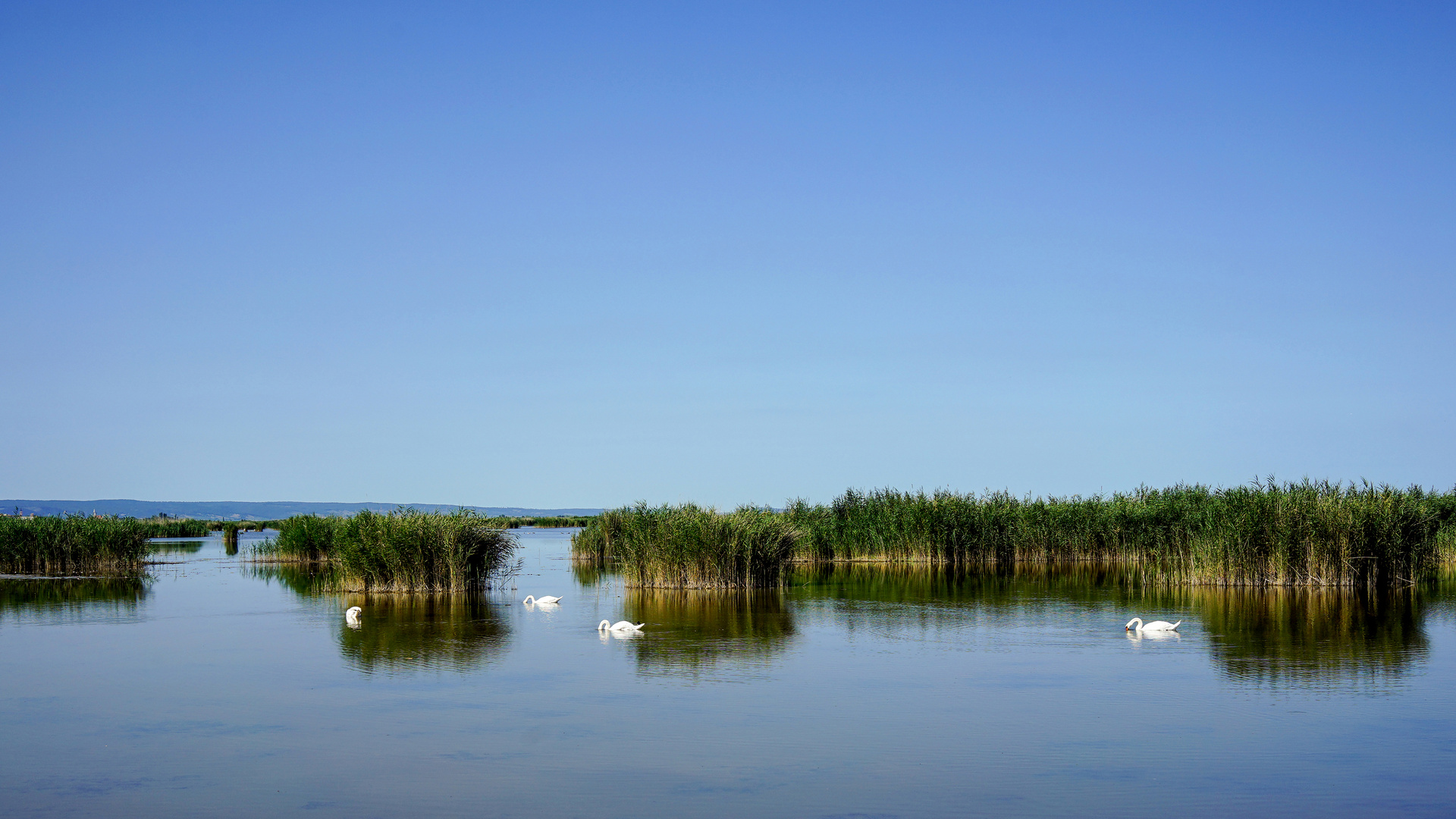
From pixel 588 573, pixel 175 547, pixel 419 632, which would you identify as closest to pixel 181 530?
pixel 175 547

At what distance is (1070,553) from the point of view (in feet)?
114

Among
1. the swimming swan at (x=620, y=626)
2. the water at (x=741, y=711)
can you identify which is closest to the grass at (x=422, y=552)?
the water at (x=741, y=711)

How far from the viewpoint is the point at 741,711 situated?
1263cm

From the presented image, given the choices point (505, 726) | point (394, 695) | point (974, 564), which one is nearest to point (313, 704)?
point (394, 695)

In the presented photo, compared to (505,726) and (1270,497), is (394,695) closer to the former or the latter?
(505,726)

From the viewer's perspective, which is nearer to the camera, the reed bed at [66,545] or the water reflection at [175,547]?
the reed bed at [66,545]

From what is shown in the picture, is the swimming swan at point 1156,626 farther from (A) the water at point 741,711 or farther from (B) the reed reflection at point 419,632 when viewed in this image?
(B) the reed reflection at point 419,632

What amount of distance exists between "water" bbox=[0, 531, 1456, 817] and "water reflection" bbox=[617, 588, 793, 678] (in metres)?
0.11

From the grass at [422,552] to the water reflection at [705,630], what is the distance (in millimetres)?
3175

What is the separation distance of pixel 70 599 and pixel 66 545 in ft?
26.9

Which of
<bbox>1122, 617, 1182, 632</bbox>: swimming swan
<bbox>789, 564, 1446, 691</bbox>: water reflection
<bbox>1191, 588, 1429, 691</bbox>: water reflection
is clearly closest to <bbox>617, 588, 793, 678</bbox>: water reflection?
<bbox>789, 564, 1446, 691</bbox>: water reflection

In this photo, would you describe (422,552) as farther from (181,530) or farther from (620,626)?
(181,530)

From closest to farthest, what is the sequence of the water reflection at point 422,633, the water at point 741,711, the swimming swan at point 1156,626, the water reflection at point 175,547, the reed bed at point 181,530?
the water at point 741,711
the water reflection at point 422,633
the swimming swan at point 1156,626
the water reflection at point 175,547
the reed bed at point 181,530

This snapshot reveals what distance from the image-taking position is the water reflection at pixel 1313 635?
1446cm
